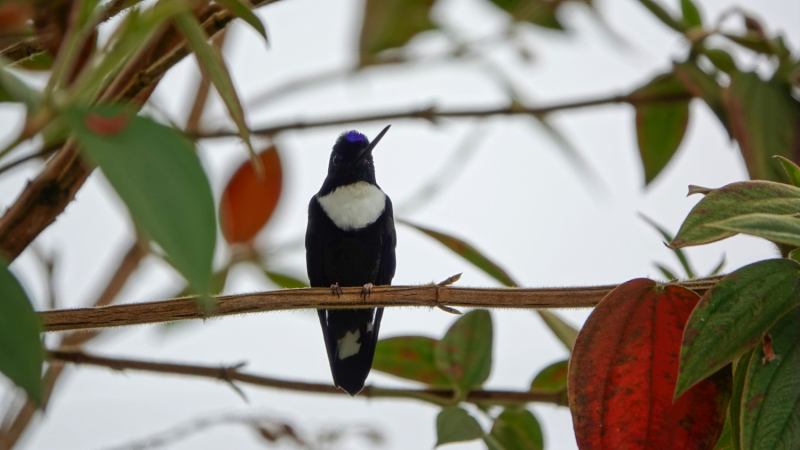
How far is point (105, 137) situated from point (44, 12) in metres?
0.42

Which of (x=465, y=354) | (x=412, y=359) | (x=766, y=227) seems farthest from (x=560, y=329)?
(x=766, y=227)

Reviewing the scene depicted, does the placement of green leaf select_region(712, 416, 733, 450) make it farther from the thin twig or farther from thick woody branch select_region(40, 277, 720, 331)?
the thin twig

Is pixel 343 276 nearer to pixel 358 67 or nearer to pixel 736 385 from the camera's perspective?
pixel 358 67

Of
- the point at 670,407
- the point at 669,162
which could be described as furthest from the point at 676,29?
the point at 670,407

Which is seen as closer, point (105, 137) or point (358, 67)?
point (105, 137)

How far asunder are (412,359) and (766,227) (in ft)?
2.30

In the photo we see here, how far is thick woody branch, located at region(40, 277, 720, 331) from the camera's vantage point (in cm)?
74

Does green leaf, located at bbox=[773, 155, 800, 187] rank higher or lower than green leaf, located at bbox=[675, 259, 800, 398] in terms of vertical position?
higher


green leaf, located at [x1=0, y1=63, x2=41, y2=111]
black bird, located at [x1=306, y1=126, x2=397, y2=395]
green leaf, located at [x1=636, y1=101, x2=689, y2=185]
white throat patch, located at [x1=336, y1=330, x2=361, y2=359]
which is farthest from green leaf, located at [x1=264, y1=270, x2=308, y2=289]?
green leaf, located at [x1=0, y1=63, x2=41, y2=111]

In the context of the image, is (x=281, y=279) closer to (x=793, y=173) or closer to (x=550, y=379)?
(x=550, y=379)

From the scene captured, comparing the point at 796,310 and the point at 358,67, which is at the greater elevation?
the point at 796,310

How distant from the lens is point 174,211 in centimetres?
41

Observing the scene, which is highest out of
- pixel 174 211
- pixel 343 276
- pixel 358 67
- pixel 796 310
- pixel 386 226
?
pixel 174 211

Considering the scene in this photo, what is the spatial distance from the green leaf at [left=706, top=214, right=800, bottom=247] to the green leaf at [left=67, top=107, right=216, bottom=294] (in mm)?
383
